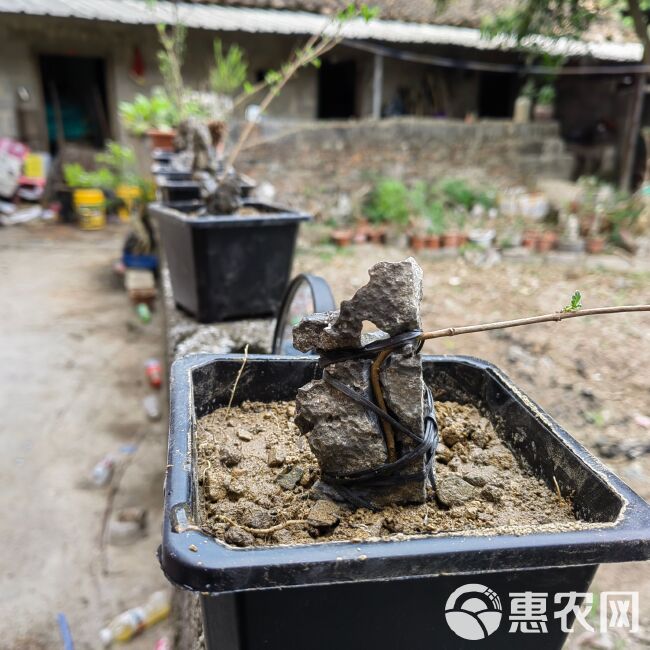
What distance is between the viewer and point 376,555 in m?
0.67

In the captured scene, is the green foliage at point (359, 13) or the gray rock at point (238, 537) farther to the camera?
the green foliage at point (359, 13)

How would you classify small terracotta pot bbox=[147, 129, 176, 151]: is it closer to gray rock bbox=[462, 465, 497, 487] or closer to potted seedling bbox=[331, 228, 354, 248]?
potted seedling bbox=[331, 228, 354, 248]

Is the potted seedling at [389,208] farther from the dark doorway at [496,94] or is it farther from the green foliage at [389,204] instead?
the dark doorway at [496,94]

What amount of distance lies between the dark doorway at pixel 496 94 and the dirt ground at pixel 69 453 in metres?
8.37

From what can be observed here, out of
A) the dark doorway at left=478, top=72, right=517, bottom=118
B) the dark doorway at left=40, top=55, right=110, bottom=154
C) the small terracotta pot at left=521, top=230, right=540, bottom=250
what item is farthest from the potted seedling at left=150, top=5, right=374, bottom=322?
the dark doorway at left=478, top=72, right=517, bottom=118

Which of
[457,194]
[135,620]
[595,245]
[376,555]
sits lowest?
[135,620]

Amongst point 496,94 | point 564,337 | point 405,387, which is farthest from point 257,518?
point 496,94

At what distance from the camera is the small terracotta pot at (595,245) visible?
22.2 ft

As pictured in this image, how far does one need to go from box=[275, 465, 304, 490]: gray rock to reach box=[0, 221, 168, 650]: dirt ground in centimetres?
146

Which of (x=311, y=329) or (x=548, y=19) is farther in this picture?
(x=548, y=19)

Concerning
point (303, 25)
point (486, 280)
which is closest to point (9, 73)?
point (303, 25)

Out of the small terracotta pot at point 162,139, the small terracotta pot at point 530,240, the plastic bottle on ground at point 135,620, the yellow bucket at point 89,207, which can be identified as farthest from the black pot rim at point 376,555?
the yellow bucket at point 89,207

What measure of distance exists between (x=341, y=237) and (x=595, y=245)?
2939 mm

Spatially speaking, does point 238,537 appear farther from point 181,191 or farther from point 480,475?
point 181,191
